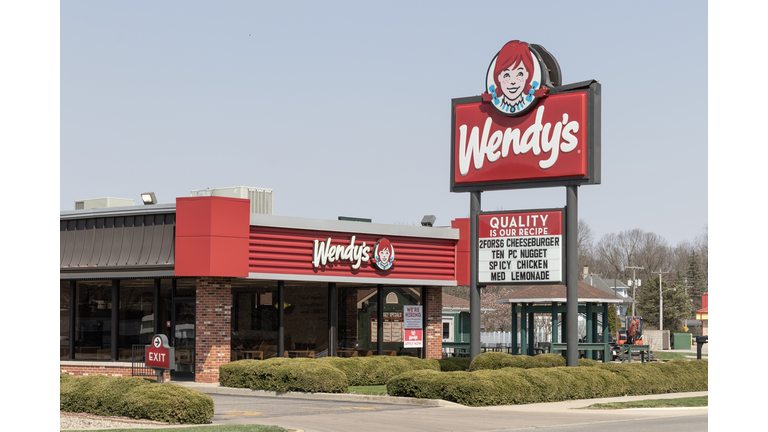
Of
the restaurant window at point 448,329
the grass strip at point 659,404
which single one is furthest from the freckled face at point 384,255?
the restaurant window at point 448,329

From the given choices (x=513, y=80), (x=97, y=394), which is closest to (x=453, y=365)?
(x=513, y=80)

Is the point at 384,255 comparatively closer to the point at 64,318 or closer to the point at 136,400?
the point at 64,318

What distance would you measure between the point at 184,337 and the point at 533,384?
12.2 m

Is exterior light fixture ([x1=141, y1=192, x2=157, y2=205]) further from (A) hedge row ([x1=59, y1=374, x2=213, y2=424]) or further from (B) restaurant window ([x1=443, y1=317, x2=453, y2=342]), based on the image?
(B) restaurant window ([x1=443, y1=317, x2=453, y2=342])

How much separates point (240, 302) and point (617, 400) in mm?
13105

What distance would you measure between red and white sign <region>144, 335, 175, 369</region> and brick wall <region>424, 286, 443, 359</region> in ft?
50.6

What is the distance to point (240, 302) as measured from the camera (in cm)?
3184

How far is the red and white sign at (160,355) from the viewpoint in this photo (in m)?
23.1

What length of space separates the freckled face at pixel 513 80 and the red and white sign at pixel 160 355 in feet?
43.2

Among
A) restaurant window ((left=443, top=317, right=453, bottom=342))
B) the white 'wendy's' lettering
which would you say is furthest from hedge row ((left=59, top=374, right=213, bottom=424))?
restaurant window ((left=443, top=317, right=453, bottom=342))

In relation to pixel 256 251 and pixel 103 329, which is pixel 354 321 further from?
pixel 103 329

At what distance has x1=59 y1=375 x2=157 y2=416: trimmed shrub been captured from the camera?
2009 centimetres

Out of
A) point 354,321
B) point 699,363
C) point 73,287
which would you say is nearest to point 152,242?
point 73,287

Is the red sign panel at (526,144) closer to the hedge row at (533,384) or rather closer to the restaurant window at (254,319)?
the hedge row at (533,384)
